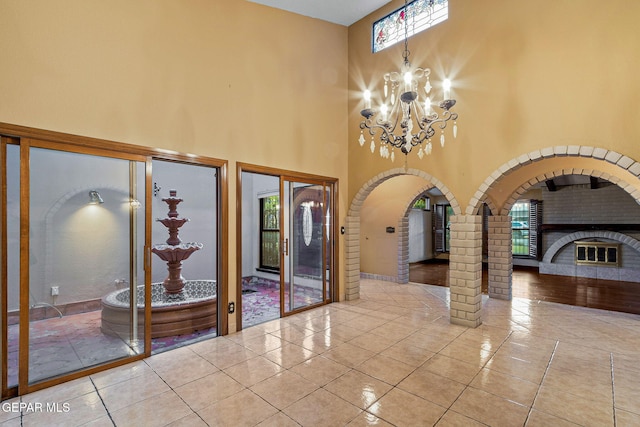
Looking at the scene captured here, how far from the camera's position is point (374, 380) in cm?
262

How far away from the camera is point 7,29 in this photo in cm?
235

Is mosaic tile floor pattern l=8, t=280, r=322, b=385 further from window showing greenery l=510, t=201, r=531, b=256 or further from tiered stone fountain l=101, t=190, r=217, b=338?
window showing greenery l=510, t=201, r=531, b=256

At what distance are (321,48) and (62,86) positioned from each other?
364cm

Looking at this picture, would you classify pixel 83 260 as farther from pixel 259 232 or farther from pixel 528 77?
pixel 528 77

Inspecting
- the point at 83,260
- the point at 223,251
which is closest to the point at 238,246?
the point at 223,251

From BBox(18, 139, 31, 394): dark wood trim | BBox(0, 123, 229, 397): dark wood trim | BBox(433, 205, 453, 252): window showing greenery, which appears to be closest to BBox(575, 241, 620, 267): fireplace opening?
BBox(433, 205, 453, 252): window showing greenery

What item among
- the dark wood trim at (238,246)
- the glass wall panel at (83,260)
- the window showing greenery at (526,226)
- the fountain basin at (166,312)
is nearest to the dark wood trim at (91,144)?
the glass wall panel at (83,260)

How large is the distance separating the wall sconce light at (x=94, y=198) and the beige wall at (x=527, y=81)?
3.77m

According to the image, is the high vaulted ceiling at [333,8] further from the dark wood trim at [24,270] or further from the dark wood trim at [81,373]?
the dark wood trim at [81,373]

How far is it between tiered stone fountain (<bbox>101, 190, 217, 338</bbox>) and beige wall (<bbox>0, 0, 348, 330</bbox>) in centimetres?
58

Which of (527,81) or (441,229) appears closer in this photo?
(527,81)

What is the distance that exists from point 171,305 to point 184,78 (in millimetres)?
2749

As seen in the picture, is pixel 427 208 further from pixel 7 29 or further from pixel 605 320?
pixel 7 29

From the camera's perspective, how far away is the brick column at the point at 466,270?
3934 mm
